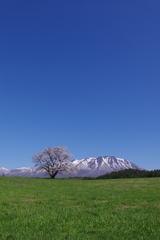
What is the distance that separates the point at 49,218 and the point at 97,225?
103 inches

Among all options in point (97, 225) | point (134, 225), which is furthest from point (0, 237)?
point (134, 225)

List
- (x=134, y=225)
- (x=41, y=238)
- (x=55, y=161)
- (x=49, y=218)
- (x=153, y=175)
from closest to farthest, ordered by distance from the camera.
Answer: (x=41, y=238), (x=134, y=225), (x=49, y=218), (x=153, y=175), (x=55, y=161)

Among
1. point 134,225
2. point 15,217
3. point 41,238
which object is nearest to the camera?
point 41,238

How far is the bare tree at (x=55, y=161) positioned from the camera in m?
95.9

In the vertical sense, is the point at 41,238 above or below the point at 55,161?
below

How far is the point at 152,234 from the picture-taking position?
30.2 ft

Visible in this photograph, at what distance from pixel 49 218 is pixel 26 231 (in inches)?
86.0

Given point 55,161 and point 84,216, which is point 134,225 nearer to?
point 84,216

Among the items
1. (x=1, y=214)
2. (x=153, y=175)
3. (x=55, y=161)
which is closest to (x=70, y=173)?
(x=55, y=161)

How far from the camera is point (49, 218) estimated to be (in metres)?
11.4

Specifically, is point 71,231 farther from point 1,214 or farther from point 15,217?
point 1,214

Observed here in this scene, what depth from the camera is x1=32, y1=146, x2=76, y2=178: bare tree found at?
95.9 meters

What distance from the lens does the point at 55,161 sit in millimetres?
98125

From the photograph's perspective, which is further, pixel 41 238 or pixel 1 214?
pixel 1 214
